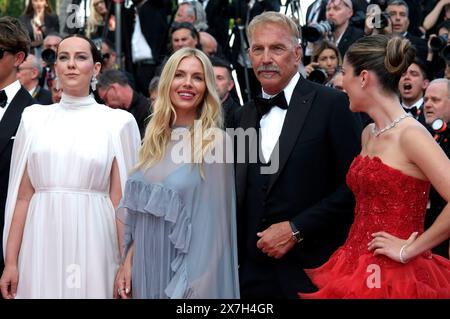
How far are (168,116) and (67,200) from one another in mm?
703

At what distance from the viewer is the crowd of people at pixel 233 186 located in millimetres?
4074

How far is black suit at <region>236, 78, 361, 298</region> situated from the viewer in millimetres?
4582

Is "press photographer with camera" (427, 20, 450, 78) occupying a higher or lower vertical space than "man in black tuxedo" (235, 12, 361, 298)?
higher

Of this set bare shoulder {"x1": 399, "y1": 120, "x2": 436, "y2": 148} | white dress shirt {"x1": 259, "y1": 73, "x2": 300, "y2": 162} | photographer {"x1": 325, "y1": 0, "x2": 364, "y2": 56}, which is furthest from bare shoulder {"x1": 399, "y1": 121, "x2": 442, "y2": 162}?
photographer {"x1": 325, "y1": 0, "x2": 364, "y2": 56}

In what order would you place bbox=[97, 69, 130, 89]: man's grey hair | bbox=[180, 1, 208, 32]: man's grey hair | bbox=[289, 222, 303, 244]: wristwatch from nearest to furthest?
bbox=[289, 222, 303, 244]: wristwatch
bbox=[97, 69, 130, 89]: man's grey hair
bbox=[180, 1, 208, 32]: man's grey hair

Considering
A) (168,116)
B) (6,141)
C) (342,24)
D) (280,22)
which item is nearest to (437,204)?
(280,22)

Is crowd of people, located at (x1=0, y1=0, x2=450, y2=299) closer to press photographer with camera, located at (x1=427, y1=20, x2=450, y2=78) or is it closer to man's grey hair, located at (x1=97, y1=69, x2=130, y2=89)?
man's grey hair, located at (x1=97, y1=69, x2=130, y2=89)

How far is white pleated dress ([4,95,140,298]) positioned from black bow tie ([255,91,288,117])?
2.44 ft

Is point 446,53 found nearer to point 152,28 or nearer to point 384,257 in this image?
point 152,28

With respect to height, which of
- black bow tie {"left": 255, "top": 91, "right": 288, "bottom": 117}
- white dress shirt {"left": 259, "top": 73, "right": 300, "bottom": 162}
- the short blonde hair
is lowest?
white dress shirt {"left": 259, "top": 73, "right": 300, "bottom": 162}

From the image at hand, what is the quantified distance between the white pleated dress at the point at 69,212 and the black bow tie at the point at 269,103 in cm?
74
